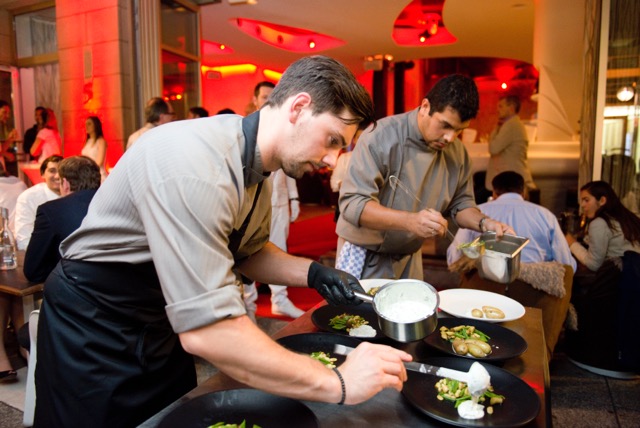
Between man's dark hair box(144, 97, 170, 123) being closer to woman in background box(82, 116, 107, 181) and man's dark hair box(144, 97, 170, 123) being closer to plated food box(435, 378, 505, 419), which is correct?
woman in background box(82, 116, 107, 181)

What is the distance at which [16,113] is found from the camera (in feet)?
23.9

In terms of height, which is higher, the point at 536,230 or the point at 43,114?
the point at 43,114

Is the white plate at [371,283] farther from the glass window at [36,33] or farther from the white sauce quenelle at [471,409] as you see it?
the glass window at [36,33]

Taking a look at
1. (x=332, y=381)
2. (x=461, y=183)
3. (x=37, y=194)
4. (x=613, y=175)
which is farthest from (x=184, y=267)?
(x=613, y=175)

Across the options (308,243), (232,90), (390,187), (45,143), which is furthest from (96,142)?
(232,90)

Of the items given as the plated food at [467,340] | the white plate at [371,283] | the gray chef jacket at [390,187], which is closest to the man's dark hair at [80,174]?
the gray chef jacket at [390,187]

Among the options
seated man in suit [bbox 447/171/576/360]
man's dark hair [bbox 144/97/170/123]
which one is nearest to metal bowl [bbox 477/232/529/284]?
seated man in suit [bbox 447/171/576/360]

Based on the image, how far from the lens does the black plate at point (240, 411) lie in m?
0.91

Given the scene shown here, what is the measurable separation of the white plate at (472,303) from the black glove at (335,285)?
41 centimetres

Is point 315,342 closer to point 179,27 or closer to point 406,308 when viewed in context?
point 406,308

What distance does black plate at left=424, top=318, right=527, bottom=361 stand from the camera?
→ 1183mm

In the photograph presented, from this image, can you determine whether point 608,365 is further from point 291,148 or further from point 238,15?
point 238,15

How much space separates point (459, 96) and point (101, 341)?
4.57 feet

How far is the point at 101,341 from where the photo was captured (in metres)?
1.10
